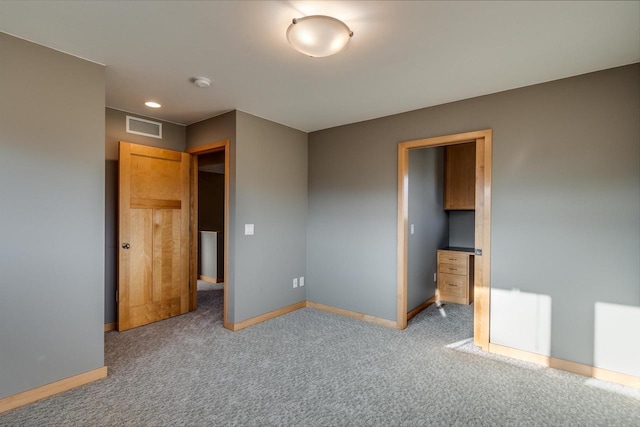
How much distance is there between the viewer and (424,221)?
435 cm

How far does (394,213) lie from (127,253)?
9.94ft

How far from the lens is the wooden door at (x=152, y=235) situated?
346 cm

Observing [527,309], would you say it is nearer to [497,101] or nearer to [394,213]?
[394,213]

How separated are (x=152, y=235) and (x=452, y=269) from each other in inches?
161

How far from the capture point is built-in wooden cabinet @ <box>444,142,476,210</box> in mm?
4719

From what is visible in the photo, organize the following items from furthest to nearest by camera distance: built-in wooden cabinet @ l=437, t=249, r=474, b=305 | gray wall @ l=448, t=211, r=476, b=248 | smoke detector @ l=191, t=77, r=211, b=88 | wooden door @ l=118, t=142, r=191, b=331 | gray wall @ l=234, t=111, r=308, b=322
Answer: gray wall @ l=448, t=211, r=476, b=248
built-in wooden cabinet @ l=437, t=249, r=474, b=305
gray wall @ l=234, t=111, r=308, b=322
wooden door @ l=118, t=142, r=191, b=331
smoke detector @ l=191, t=77, r=211, b=88

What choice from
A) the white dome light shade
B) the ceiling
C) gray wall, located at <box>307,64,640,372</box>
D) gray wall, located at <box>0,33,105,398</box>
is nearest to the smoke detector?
the ceiling

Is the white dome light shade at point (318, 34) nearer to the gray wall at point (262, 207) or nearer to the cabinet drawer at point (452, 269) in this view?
the gray wall at point (262, 207)

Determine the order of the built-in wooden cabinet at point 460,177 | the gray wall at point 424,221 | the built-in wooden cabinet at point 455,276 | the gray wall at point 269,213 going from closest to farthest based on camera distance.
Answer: the gray wall at point 269,213
the gray wall at point 424,221
the built-in wooden cabinet at point 455,276
the built-in wooden cabinet at point 460,177

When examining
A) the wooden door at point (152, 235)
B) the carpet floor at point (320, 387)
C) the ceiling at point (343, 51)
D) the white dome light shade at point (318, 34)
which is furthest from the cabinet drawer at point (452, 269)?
the white dome light shade at point (318, 34)

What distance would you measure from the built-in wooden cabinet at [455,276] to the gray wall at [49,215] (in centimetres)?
423

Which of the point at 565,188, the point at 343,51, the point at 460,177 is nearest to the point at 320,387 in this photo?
the point at 343,51

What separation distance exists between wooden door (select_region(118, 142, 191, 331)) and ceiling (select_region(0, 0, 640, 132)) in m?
0.78

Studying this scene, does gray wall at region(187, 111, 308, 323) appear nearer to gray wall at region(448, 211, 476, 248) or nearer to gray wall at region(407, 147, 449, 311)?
gray wall at region(407, 147, 449, 311)
